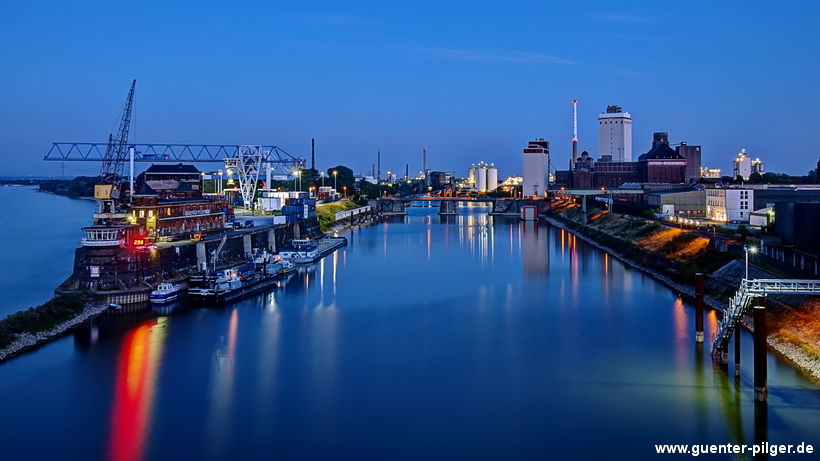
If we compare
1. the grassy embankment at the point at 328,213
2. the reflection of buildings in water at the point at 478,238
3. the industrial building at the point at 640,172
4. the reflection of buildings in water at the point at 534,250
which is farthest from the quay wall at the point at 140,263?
the industrial building at the point at 640,172

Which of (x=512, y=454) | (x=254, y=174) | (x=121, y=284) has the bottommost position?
(x=512, y=454)

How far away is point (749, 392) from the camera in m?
7.02

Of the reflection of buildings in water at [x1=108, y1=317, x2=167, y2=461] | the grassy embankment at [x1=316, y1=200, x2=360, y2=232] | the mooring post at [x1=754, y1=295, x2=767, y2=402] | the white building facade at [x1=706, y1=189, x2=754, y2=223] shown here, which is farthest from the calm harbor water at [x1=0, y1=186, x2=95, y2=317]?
the white building facade at [x1=706, y1=189, x2=754, y2=223]

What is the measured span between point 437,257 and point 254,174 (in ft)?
42.9

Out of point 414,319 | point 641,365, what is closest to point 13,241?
point 414,319

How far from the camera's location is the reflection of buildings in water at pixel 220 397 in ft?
20.0

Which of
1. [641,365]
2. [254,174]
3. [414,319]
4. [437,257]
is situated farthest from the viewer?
[254,174]

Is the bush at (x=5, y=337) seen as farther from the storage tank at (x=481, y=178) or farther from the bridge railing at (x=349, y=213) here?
the storage tank at (x=481, y=178)

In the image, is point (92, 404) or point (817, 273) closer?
point (92, 404)

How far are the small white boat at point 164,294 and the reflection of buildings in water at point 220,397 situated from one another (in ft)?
7.19

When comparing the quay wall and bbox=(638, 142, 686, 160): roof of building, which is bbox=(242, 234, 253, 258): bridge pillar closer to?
the quay wall

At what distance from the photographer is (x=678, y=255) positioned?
15.0 metres

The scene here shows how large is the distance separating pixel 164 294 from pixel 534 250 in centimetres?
1339

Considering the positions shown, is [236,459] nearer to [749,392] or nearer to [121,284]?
[749,392]
